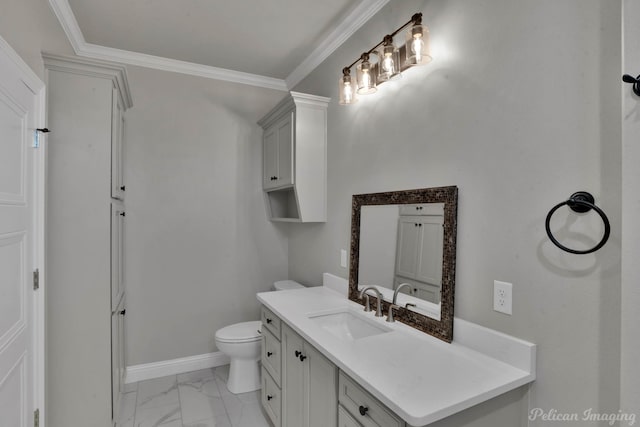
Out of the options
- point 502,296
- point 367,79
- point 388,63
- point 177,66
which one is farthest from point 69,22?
point 502,296

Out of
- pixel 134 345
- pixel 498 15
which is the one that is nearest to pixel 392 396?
pixel 498 15

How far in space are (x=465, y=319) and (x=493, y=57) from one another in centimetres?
110

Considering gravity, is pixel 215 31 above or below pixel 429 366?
above

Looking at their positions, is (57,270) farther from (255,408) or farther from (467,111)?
(467,111)

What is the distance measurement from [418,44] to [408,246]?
0.98 metres

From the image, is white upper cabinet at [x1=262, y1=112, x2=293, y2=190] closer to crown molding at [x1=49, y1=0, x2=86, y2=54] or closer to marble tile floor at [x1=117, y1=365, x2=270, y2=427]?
crown molding at [x1=49, y1=0, x2=86, y2=54]

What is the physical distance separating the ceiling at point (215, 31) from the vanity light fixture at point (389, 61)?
1.25ft

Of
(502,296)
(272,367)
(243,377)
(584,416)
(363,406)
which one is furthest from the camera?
(243,377)

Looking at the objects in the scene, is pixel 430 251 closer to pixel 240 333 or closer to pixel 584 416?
pixel 584 416

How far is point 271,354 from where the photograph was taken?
2109mm

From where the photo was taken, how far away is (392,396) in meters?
1.02

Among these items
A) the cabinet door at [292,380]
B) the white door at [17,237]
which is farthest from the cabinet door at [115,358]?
the cabinet door at [292,380]

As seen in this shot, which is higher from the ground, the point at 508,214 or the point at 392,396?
the point at 508,214

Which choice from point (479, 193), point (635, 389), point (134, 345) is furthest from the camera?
point (134, 345)
